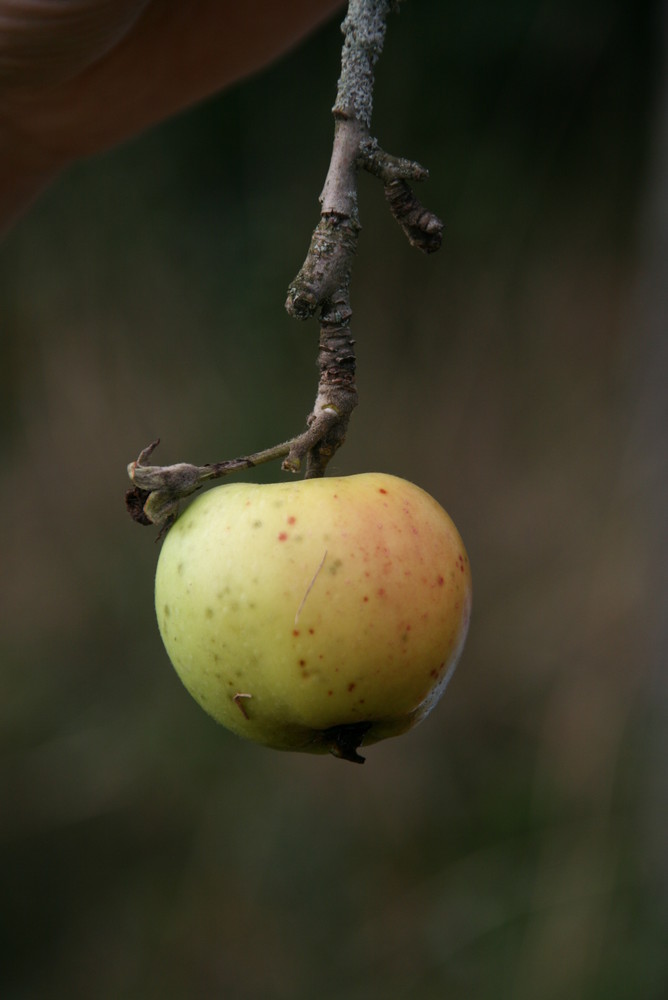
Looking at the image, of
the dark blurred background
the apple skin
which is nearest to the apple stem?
the apple skin

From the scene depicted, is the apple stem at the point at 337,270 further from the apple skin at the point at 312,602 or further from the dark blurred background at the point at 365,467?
the dark blurred background at the point at 365,467

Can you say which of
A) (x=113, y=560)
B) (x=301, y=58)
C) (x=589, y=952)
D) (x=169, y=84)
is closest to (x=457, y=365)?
(x=301, y=58)

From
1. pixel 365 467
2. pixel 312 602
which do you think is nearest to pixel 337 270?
pixel 312 602

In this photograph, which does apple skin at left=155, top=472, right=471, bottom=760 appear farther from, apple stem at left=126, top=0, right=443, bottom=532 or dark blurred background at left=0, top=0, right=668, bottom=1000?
dark blurred background at left=0, top=0, right=668, bottom=1000

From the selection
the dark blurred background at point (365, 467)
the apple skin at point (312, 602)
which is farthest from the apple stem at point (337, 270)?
the dark blurred background at point (365, 467)

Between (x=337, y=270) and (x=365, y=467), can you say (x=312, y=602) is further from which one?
(x=365, y=467)

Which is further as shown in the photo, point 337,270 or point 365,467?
point 365,467

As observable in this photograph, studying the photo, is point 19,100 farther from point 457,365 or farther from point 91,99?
point 457,365
